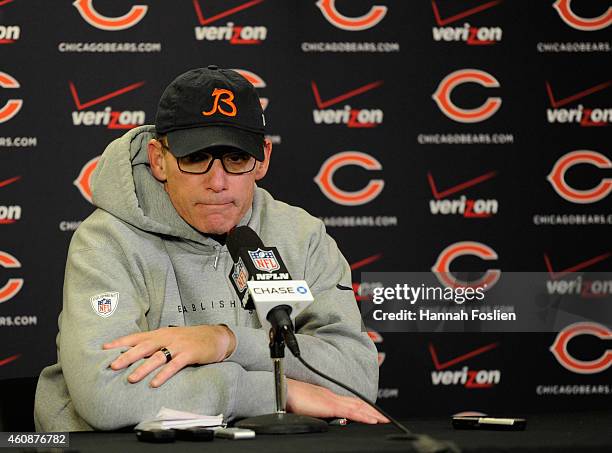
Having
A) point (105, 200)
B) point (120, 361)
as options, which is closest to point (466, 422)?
point (120, 361)

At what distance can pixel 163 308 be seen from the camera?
99.2 inches

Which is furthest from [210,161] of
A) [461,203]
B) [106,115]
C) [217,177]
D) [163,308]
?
[461,203]

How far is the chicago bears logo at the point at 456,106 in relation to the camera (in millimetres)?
4402

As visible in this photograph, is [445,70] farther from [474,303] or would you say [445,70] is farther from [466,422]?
[466,422]

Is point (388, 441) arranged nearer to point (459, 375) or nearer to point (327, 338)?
point (327, 338)

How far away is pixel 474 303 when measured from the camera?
439 centimetres

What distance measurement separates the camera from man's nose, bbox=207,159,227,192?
243 centimetres

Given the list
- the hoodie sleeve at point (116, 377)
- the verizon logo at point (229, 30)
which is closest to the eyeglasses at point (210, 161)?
the hoodie sleeve at point (116, 377)

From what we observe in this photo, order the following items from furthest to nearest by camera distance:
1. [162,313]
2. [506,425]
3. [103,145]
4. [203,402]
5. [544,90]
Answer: [544,90], [103,145], [162,313], [203,402], [506,425]

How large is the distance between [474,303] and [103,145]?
1768 millimetres

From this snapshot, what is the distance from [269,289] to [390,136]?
2.65 metres

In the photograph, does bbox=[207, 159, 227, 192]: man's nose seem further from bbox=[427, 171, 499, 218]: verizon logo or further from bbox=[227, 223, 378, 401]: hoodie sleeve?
bbox=[427, 171, 499, 218]: verizon logo
